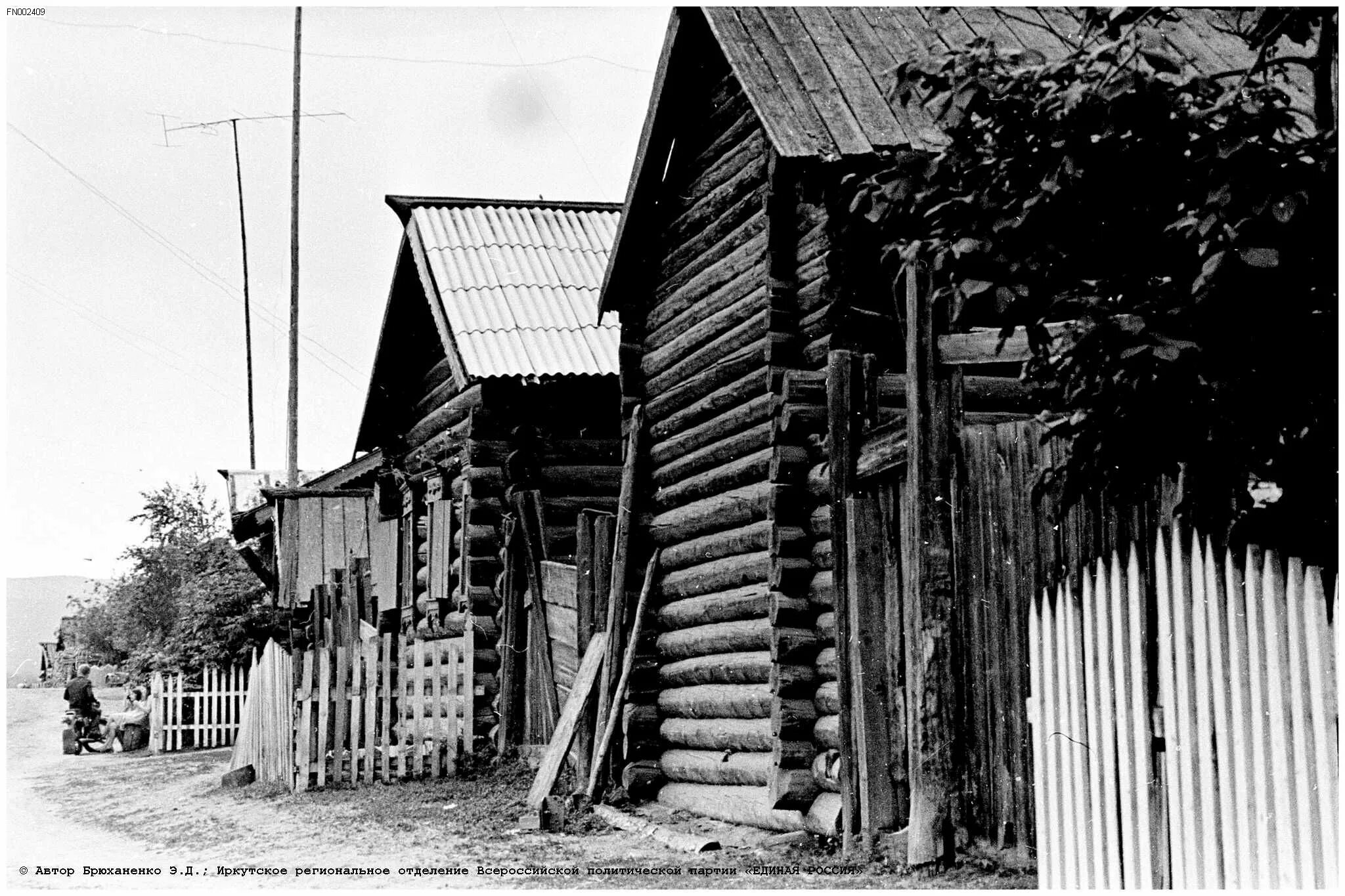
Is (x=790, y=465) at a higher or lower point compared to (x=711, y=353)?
lower

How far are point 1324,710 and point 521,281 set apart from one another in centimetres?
1399

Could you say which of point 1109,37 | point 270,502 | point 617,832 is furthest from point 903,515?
point 270,502

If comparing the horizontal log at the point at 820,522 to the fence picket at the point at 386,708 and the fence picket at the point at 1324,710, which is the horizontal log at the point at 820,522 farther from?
the fence picket at the point at 386,708

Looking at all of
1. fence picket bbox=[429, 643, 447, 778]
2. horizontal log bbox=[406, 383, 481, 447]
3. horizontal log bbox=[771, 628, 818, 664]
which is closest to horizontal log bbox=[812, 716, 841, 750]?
horizontal log bbox=[771, 628, 818, 664]

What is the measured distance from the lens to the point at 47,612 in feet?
387

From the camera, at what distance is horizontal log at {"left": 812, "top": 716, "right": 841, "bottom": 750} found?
370 inches

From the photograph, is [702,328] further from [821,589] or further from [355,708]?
[355,708]

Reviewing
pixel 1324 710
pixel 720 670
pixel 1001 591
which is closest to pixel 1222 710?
pixel 1324 710

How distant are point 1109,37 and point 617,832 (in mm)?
7027

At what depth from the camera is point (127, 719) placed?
23156 mm

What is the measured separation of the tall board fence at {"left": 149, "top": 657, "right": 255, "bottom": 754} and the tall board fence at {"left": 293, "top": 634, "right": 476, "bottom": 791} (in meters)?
8.72

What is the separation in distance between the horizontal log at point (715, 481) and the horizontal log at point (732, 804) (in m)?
1.93

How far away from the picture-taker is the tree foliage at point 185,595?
26.2 metres

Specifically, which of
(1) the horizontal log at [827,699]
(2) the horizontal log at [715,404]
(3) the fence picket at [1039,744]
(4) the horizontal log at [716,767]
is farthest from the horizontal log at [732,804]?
(3) the fence picket at [1039,744]
